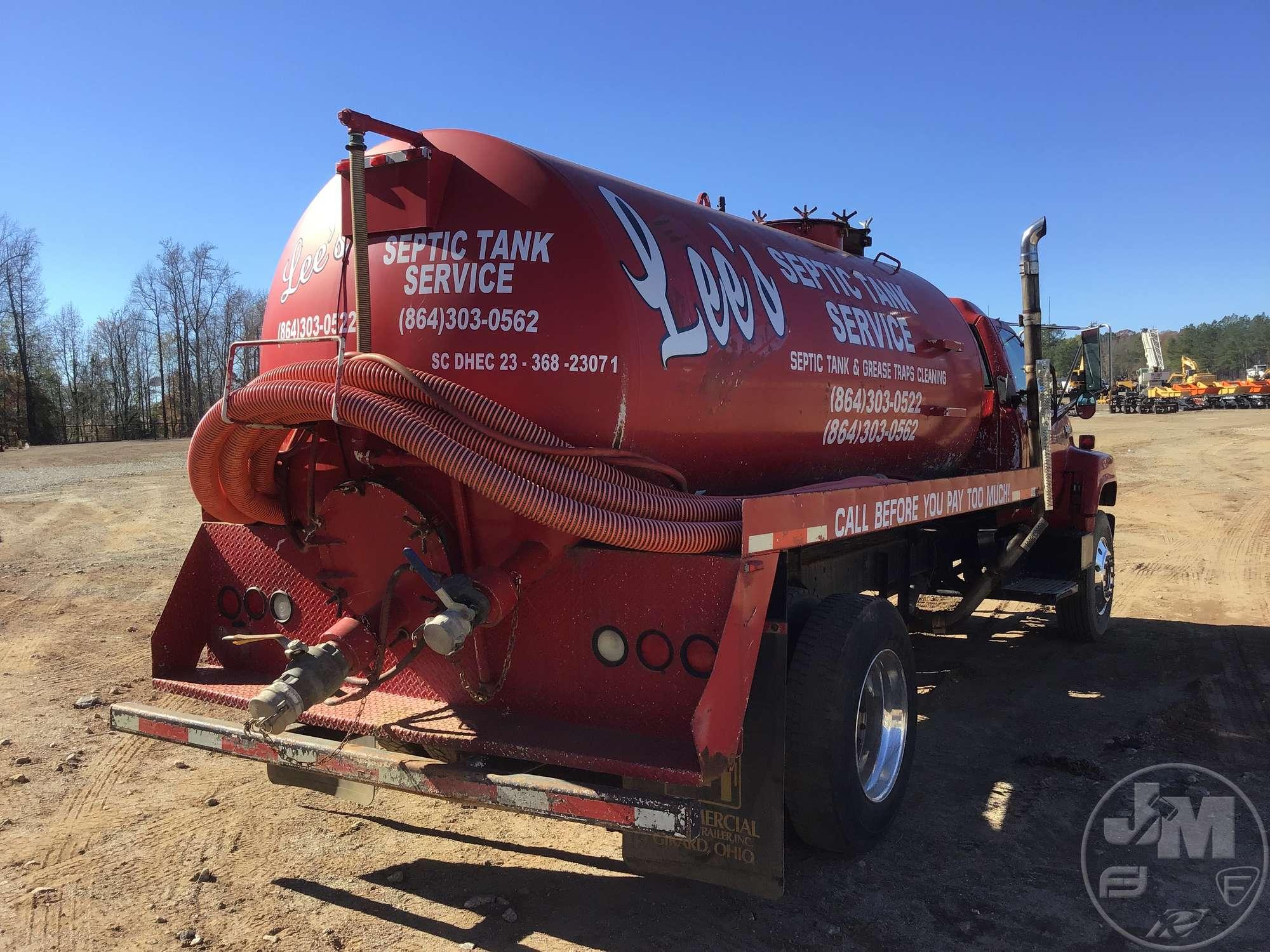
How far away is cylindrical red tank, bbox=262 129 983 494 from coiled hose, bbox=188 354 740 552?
0.18 meters

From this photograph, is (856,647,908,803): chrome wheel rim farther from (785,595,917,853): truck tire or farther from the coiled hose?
the coiled hose

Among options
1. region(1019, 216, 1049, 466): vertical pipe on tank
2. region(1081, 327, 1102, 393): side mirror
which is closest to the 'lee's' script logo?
region(1019, 216, 1049, 466): vertical pipe on tank

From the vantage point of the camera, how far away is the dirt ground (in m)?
3.55

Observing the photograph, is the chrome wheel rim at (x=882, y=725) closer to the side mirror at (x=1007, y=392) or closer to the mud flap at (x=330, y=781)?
the mud flap at (x=330, y=781)

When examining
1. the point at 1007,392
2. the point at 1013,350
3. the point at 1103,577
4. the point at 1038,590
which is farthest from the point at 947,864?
the point at 1103,577

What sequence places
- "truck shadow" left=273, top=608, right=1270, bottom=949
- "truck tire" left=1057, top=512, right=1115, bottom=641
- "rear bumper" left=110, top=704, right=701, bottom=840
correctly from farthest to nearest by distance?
"truck tire" left=1057, top=512, right=1115, bottom=641 → "truck shadow" left=273, top=608, right=1270, bottom=949 → "rear bumper" left=110, top=704, right=701, bottom=840

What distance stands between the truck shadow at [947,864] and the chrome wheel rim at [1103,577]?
157cm

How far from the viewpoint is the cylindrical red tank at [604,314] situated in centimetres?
342

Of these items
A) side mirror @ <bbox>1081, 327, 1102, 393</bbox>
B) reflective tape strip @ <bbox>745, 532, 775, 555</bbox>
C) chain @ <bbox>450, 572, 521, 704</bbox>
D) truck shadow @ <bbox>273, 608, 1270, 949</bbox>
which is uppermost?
side mirror @ <bbox>1081, 327, 1102, 393</bbox>

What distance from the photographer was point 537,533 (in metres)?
3.49

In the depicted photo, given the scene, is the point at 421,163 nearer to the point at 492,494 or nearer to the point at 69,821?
the point at 492,494

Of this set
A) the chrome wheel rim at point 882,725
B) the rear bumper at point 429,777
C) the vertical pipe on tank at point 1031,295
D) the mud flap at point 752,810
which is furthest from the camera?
the vertical pipe on tank at point 1031,295

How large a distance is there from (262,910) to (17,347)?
215ft

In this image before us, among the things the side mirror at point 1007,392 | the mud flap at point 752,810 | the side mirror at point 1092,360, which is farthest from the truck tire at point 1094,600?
the mud flap at point 752,810
